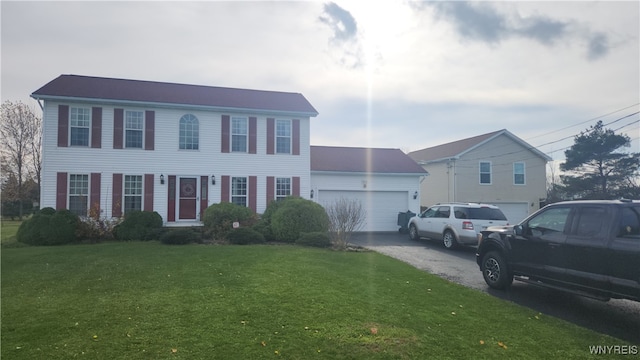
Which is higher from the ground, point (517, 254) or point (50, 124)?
point (50, 124)

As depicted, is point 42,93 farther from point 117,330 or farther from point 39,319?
point 117,330

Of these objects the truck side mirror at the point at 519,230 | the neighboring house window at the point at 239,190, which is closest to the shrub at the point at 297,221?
the neighboring house window at the point at 239,190

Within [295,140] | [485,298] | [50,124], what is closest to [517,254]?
[485,298]

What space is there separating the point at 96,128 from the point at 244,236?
8.57 metres

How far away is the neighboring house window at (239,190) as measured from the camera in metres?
17.7

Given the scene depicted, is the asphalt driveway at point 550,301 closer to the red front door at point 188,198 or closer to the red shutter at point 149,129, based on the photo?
the red front door at point 188,198

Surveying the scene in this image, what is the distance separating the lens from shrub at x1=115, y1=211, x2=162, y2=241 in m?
14.3

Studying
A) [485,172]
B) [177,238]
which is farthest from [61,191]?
[485,172]

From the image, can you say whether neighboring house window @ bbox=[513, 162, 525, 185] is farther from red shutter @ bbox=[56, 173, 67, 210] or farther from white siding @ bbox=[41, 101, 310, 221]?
red shutter @ bbox=[56, 173, 67, 210]

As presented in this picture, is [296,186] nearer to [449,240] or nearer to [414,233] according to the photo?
[414,233]

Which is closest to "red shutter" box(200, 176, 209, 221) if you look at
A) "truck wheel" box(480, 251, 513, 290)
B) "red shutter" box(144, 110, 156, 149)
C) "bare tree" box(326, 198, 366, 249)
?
"red shutter" box(144, 110, 156, 149)

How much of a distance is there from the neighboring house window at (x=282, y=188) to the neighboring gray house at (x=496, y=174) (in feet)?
39.1

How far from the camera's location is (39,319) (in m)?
5.10

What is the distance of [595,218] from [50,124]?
726 inches
